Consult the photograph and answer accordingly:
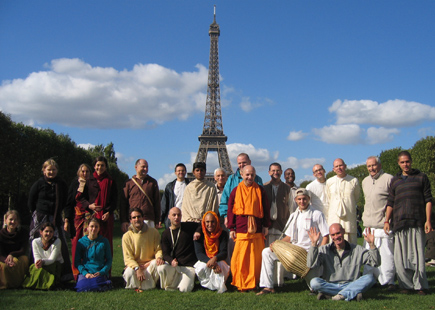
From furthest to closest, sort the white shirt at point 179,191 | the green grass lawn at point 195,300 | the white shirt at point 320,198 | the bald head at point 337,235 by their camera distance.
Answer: the white shirt at point 179,191
the white shirt at point 320,198
the bald head at point 337,235
the green grass lawn at point 195,300

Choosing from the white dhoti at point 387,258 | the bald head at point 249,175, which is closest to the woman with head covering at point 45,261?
the bald head at point 249,175

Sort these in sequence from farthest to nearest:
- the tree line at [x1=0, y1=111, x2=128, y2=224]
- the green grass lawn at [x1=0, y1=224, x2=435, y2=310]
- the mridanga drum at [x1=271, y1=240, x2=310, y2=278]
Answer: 1. the tree line at [x1=0, y1=111, x2=128, y2=224]
2. the mridanga drum at [x1=271, y1=240, x2=310, y2=278]
3. the green grass lawn at [x1=0, y1=224, x2=435, y2=310]

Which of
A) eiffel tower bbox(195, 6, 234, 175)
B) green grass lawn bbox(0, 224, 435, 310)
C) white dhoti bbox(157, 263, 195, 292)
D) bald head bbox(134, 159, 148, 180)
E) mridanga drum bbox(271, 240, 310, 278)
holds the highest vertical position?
eiffel tower bbox(195, 6, 234, 175)

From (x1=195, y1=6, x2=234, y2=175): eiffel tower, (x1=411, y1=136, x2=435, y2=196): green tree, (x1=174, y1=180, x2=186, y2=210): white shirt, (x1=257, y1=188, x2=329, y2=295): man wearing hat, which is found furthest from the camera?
(x1=195, y1=6, x2=234, y2=175): eiffel tower

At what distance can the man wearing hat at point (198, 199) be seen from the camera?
754cm

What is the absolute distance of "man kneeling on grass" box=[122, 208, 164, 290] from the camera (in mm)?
6797

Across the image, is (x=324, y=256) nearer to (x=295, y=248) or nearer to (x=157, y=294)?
(x=295, y=248)

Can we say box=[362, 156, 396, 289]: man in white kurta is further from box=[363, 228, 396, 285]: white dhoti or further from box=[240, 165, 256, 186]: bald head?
box=[240, 165, 256, 186]: bald head

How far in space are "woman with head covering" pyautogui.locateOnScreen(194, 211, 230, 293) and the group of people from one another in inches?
0.7

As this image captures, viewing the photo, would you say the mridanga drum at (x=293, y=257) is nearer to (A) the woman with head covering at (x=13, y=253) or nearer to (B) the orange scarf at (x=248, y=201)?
(B) the orange scarf at (x=248, y=201)

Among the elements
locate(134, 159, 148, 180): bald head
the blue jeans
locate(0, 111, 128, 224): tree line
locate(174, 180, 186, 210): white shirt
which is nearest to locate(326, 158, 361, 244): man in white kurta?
the blue jeans

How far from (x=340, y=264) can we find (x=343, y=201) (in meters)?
1.70

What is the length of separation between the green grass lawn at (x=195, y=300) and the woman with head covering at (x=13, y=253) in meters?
0.25

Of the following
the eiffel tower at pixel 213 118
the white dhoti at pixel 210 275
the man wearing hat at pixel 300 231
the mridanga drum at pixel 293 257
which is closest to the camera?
the mridanga drum at pixel 293 257
